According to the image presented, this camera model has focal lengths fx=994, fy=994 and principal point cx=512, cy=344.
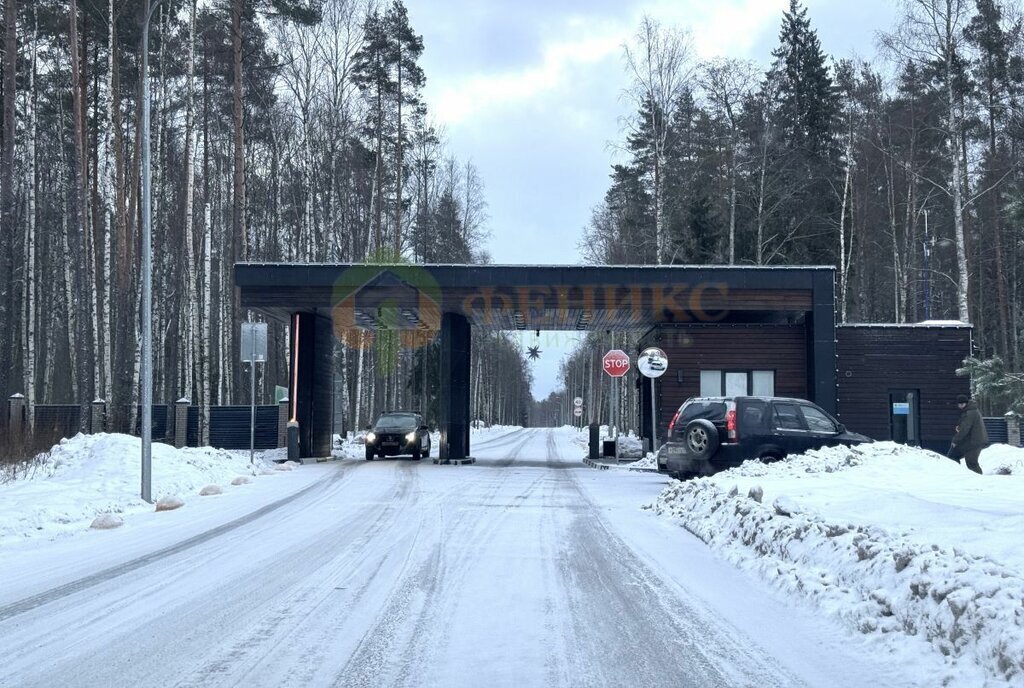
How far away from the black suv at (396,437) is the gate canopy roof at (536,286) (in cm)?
452

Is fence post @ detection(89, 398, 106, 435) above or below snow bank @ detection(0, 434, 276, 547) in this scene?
above

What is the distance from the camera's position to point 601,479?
23.6 meters

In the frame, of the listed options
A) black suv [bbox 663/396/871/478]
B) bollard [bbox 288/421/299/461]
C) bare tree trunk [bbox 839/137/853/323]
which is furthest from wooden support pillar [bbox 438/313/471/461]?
bare tree trunk [bbox 839/137/853/323]

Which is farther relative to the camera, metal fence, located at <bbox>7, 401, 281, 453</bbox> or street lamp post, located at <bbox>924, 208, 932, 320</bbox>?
street lamp post, located at <bbox>924, 208, 932, 320</bbox>

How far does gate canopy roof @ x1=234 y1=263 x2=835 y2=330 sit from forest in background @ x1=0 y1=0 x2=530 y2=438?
167 inches

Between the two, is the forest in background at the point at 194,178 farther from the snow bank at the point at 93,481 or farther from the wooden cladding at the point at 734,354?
the wooden cladding at the point at 734,354

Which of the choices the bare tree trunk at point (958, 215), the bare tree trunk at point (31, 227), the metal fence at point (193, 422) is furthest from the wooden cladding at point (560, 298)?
Answer: the bare tree trunk at point (31, 227)

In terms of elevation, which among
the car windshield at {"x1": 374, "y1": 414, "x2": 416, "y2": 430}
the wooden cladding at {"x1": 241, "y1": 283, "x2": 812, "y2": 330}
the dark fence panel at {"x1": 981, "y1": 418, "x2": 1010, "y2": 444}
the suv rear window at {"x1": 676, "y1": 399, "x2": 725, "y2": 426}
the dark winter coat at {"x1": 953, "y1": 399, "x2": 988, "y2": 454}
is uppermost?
the wooden cladding at {"x1": 241, "y1": 283, "x2": 812, "y2": 330}

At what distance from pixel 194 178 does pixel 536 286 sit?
76.1 feet

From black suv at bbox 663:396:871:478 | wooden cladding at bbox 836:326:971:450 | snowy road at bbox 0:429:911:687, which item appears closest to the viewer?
snowy road at bbox 0:429:911:687

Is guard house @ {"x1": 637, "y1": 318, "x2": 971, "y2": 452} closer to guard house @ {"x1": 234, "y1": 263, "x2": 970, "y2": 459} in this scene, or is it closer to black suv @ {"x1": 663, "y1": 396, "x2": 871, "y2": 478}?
guard house @ {"x1": 234, "y1": 263, "x2": 970, "y2": 459}

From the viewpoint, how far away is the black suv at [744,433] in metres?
18.4

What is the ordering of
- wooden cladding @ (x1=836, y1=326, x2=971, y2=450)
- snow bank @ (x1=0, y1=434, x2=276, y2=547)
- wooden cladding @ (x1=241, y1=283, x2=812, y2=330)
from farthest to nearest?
wooden cladding @ (x1=836, y1=326, x2=971, y2=450) < wooden cladding @ (x1=241, y1=283, x2=812, y2=330) < snow bank @ (x1=0, y1=434, x2=276, y2=547)

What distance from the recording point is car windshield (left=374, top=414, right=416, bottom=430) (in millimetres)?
32125
